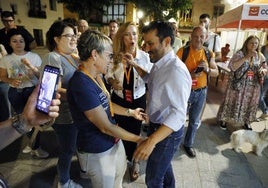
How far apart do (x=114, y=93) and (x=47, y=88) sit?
1.64m

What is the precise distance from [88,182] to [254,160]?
8.22 ft

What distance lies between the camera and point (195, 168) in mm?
3035

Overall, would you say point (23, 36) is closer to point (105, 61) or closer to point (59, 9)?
point (105, 61)

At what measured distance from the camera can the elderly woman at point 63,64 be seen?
2.08m

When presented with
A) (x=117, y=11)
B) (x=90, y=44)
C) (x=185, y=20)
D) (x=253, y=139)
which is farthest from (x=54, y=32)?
(x=117, y=11)

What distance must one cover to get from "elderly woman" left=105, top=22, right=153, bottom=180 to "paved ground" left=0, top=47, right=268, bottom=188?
730 millimetres

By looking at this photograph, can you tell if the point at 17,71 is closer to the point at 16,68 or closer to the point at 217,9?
the point at 16,68

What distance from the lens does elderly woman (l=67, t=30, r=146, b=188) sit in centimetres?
142

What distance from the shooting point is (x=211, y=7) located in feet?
76.8

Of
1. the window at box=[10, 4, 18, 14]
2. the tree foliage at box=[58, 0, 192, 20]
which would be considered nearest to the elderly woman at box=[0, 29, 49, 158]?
the tree foliage at box=[58, 0, 192, 20]

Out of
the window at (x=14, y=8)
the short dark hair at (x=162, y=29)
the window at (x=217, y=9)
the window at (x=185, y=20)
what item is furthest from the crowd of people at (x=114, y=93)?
the window at (x=217, y=9)

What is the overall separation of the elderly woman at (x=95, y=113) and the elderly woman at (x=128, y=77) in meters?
1.02

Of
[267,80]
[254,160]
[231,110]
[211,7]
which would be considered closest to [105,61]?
[254,160]

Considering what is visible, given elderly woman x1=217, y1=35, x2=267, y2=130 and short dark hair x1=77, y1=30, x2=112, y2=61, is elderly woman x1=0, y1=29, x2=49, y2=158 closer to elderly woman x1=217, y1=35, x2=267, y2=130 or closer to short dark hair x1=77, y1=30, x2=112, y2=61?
short dark hair x1=77, y1=30, x2=112, y2=61
